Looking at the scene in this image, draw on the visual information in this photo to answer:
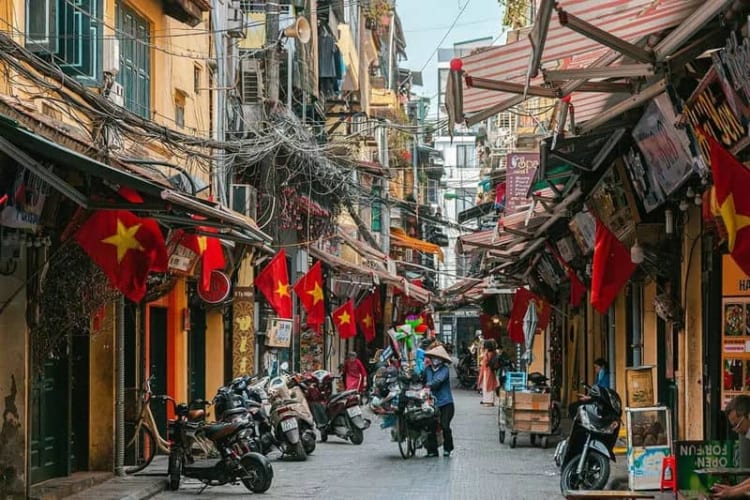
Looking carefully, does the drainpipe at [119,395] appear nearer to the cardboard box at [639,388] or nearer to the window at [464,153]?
the cardboard box at [639,388]

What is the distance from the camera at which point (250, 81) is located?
25.0 m

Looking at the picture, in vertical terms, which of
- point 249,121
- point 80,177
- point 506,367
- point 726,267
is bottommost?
point 506,367

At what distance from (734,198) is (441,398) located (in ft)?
40.7

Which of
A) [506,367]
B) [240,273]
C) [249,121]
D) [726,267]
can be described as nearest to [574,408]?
[726,267]

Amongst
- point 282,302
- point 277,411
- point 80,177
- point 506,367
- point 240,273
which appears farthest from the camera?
point 506,367

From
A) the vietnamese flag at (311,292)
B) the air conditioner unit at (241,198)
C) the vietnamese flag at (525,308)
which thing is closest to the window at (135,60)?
the air conditioner unit at (241,198)

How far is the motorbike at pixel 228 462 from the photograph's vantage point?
15008 mm

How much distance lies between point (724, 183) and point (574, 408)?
24.8ft

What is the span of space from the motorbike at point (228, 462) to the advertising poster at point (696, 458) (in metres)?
6.17

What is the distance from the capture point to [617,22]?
9.23m

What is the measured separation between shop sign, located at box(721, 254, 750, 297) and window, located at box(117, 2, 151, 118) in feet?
26.7

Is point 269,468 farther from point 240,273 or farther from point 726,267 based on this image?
point 240,273

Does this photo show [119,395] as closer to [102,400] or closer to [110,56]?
[102,400]

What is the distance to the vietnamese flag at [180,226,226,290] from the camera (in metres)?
17.8
